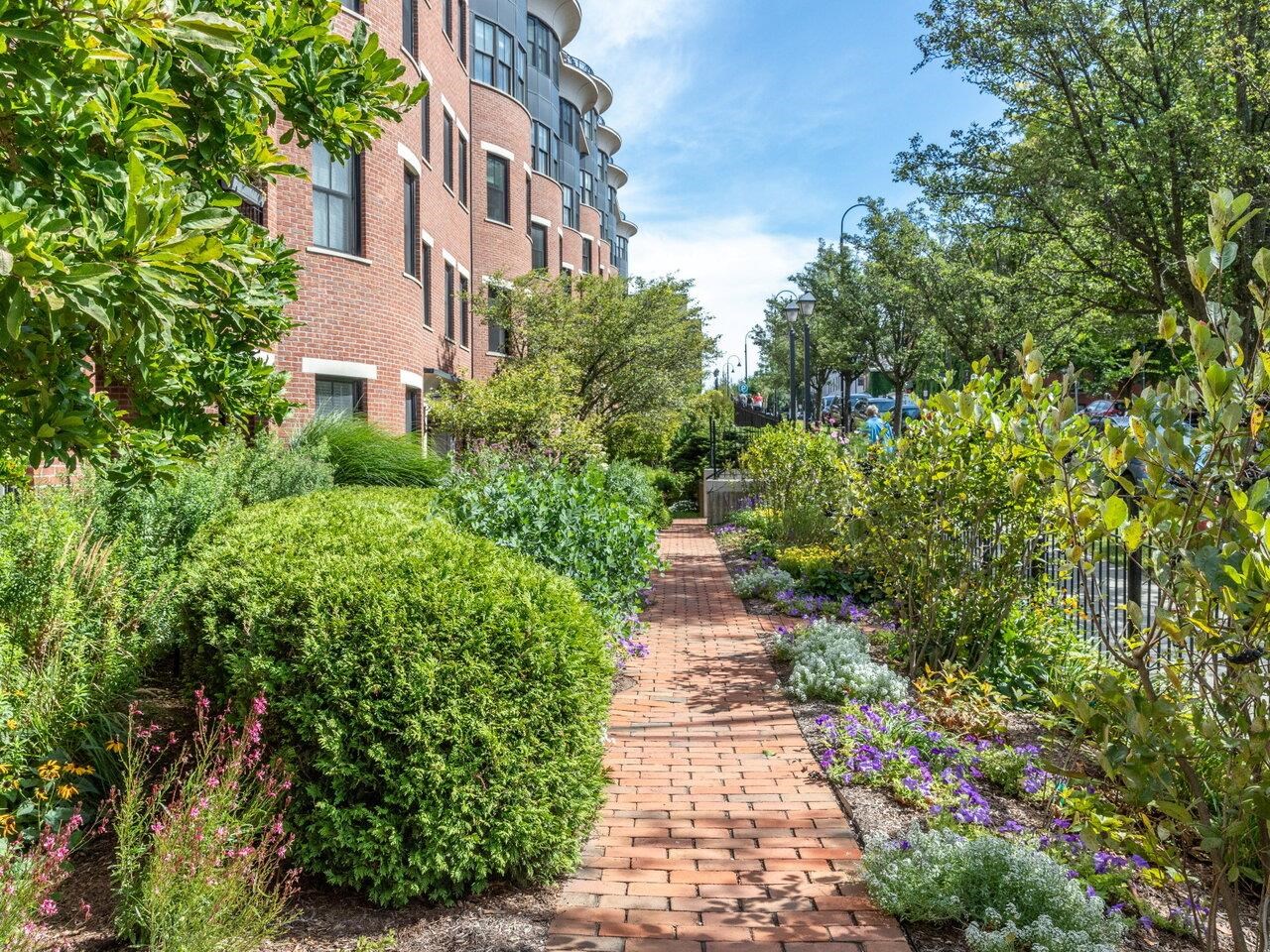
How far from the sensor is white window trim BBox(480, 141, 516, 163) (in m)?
22.7

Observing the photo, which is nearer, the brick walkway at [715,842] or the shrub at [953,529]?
the brick walkway at [715,842]

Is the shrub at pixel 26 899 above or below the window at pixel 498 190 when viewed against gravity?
below

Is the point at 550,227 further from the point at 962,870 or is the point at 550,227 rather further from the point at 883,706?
the point at 962,870

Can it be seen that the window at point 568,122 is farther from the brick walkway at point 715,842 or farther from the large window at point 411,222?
the brick walkway at point 715,842

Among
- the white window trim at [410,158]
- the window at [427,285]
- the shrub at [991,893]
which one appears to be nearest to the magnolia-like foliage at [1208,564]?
the shrub at [991,893]

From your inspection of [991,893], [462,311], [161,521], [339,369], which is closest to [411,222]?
[339,369]

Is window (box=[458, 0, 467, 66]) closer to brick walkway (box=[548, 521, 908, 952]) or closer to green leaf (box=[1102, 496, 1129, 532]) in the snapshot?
brick walkway (box=[548, 521, 908, 952])

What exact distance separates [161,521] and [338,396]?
283 inches

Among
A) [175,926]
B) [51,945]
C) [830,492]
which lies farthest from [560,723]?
[830,492]

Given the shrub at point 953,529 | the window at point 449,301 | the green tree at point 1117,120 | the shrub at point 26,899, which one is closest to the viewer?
the shrub at point 26,899

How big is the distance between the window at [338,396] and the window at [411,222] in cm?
293

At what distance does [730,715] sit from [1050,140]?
35.2 feet

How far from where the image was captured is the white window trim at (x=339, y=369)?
1220 cm

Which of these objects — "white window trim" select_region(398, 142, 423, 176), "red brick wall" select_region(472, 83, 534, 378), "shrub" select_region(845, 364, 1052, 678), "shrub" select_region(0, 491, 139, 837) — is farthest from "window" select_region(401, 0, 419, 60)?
"shrub" select_region(0, 491, 139, 837)
